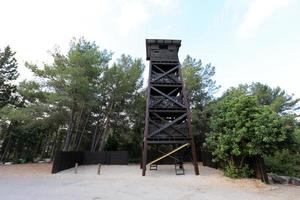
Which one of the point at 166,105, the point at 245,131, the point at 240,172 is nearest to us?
the point at 245,131

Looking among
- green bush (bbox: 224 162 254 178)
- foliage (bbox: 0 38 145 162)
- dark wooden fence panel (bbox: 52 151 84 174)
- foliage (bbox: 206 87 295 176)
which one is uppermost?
foliage (bbox: 0 38 145 162)

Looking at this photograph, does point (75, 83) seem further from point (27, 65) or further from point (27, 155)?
point (27, 155)

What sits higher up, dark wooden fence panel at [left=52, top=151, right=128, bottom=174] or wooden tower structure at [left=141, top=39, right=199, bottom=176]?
wooden tower structure at [left=141, top=39, right=199, bottom=176]

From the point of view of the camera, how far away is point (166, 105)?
1719cm

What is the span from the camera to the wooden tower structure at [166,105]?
15.9 m

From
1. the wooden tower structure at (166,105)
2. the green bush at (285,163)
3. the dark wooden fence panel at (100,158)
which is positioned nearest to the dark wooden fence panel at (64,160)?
the dark wooden fence panel at (100,158)

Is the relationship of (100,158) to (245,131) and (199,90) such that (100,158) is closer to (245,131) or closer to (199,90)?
(199,90)

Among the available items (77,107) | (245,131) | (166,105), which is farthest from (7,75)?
(245,131)

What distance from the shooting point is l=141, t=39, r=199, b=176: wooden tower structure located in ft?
52.2

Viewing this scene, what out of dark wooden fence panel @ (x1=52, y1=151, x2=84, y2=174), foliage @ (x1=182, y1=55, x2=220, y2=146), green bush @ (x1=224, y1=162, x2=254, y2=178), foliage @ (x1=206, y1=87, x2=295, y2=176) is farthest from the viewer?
foliage @ (x1=182, y1=55, x2=220, y2=146)

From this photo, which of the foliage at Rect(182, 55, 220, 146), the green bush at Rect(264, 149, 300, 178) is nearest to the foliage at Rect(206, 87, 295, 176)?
the green bush at Rect(264, 149, 300, 178)

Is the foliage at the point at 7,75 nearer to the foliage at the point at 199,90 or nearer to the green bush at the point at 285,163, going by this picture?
the foliage at the point at 199,90

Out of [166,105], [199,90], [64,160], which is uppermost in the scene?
[199,90]

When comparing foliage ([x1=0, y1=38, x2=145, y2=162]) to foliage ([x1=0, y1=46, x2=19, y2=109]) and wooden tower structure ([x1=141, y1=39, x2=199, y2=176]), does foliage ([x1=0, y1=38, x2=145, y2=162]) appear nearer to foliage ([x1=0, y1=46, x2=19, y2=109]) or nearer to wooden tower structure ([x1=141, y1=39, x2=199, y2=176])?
foliage ([x1=0, y1=46, x2=19, y2=109])
